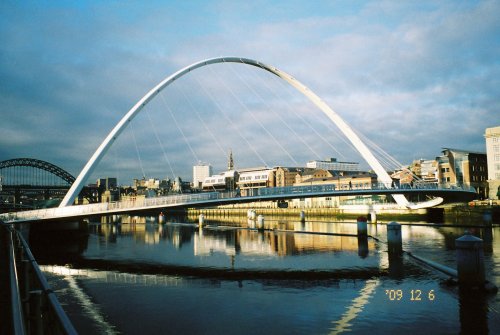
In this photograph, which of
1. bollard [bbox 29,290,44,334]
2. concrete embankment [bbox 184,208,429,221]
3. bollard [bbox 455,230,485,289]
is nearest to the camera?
bollard [bbox 29,290,44,334]

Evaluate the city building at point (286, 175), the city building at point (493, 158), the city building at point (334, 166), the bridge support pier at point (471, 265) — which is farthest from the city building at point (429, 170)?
the bridge support pier at point (471, 265)

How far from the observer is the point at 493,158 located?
67.0m

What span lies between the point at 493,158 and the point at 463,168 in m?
8.04

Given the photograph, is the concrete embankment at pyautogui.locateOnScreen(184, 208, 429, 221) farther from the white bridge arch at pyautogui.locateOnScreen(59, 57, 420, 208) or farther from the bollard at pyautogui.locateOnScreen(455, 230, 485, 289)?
the bollard at pyautogui.locateOnScreen(455, 230, 485, 289)

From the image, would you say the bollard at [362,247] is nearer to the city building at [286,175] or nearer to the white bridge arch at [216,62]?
the white bridge arch at [216,62]

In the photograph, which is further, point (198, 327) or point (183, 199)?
point (183, 199)

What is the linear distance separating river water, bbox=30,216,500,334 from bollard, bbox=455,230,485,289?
585 millimetres

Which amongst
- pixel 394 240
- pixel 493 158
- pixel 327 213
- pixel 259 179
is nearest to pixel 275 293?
pixel 394 240

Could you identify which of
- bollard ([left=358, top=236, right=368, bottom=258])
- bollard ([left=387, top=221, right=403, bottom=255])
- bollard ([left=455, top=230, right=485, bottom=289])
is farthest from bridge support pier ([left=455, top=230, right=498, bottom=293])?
bollard ([left=358, top=236, right=368, bottom=258])

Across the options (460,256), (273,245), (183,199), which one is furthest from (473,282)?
(183,199)

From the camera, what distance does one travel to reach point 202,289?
47.0 ft

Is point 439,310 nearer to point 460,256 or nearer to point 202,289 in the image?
point 460,256

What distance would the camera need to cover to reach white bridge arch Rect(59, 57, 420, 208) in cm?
3647

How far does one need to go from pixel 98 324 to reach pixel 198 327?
267 centimetres
